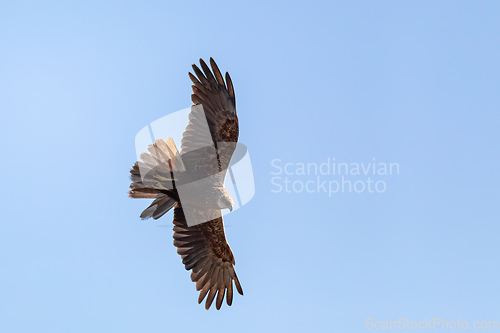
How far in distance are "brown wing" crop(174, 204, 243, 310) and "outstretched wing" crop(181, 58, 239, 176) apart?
1390 millimetres

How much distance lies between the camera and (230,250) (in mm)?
10055

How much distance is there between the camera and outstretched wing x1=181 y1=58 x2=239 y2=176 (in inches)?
353

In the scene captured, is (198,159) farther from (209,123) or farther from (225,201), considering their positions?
(225,201)

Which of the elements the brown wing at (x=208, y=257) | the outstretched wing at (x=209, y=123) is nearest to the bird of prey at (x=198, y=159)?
the outstretched wing at (x=209, y=123)

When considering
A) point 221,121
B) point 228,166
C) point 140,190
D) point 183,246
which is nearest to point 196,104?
point 221,121

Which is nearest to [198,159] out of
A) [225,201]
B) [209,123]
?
[209,123]

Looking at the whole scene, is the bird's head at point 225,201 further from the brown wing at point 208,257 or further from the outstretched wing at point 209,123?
the brown wing at point 208,257

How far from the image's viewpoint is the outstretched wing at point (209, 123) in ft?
29.5

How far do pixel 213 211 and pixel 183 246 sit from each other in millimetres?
951

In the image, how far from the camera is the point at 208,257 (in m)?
10.2

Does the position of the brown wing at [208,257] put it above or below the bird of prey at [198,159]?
below

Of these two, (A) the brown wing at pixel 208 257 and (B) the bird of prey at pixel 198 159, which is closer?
(B) the bird of prey at pixel 198 159

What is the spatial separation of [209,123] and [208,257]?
2.61 meters

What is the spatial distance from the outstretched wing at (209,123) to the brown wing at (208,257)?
1.39 meters
